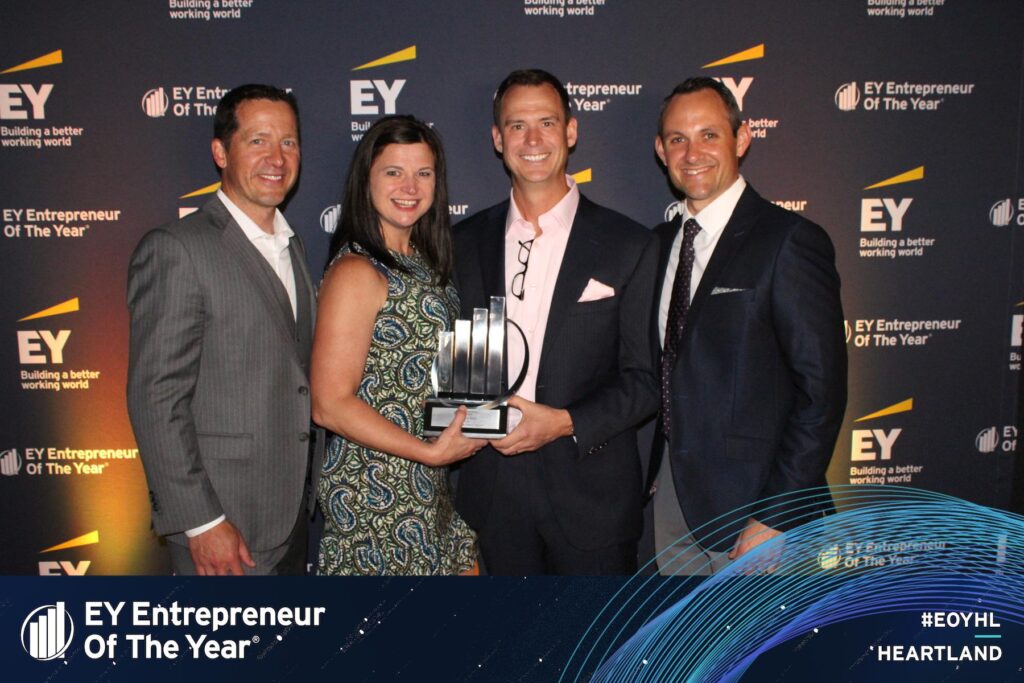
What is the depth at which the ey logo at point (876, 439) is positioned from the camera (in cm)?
340

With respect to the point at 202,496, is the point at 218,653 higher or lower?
lower

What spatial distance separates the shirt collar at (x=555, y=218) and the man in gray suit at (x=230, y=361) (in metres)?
0.73

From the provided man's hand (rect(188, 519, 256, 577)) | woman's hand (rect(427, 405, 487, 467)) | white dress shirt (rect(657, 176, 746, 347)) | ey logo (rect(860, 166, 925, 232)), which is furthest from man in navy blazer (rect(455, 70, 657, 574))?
ey logo (rect(860, 166, 925, 232))

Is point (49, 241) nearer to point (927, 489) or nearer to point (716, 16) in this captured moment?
point (716, 16)

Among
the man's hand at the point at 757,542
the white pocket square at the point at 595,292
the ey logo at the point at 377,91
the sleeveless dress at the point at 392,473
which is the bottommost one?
the man's hand at the point at 757,542

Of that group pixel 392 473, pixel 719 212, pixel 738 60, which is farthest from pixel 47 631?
pixel 738 60

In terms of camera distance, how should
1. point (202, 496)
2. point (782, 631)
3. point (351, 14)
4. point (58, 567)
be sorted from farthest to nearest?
1. point (58, 567)
2. point (351, 14)
3. point (202, 496)
4. point (782, 631)

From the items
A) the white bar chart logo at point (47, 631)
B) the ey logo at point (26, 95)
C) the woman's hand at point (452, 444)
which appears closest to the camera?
the white bar chart logo at point (47, 631)

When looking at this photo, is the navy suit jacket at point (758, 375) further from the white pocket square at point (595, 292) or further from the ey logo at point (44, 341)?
the ey logo at point (44, 341)

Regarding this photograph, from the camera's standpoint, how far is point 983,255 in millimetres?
3346

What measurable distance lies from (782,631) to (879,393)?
2.17 meters

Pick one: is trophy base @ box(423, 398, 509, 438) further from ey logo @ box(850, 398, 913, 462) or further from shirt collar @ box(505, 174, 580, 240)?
ey logo @ box(850, 398, 913, 462)

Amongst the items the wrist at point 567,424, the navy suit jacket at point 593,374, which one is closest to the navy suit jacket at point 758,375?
the navy suit jacket at point 593,374

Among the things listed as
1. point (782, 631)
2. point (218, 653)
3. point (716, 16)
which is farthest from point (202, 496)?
point (716, 16)
